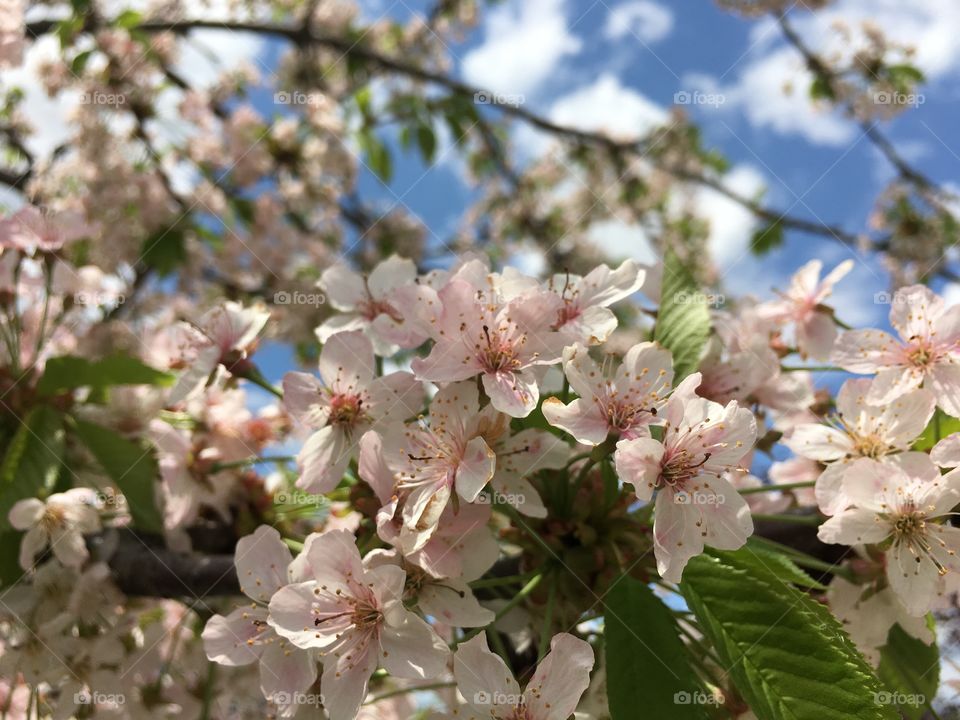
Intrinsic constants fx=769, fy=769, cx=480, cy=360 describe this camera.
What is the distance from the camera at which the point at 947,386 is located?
116 centimetres

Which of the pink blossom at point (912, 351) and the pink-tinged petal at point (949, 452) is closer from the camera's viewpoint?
the pink-tinged petal at point (949, 452)

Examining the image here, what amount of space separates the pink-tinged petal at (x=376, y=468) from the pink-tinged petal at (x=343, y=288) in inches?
16.6

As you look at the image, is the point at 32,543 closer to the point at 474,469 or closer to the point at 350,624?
the point at 350,624

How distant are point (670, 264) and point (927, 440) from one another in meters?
0.51

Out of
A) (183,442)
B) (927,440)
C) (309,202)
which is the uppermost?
(927,440)

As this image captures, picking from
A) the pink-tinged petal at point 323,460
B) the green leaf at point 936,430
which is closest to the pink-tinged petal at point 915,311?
the green leaf at point 936,430

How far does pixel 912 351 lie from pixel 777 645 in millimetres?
559

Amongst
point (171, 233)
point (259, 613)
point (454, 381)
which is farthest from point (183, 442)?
point (171, 233)

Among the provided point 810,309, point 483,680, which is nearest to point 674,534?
point 483,680

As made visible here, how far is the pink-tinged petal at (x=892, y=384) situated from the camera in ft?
3.79

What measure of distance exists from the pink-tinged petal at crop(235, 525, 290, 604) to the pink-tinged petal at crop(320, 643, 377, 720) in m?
0.17

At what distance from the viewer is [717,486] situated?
1.04 meters

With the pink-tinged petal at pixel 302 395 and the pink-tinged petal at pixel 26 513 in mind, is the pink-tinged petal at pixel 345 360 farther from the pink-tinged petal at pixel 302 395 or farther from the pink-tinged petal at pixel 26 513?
the pink-tinged petal at pixel 26 513

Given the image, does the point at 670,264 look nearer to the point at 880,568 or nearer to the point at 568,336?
the point at 568,336
